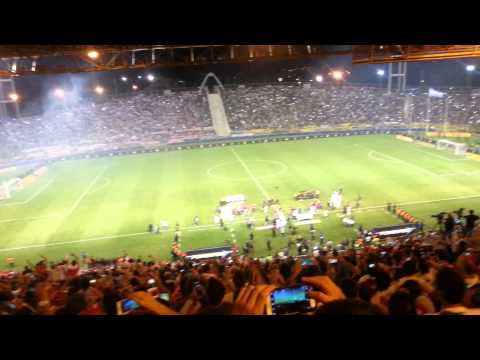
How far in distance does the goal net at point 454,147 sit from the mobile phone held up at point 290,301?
31.5 meters

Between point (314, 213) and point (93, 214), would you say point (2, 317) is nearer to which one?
point (314, 213)

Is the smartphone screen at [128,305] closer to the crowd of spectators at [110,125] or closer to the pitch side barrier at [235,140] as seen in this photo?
the pitch side barrier at [235,140]

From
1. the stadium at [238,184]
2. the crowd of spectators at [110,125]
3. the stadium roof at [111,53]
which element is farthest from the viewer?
the crowd of spectators at [110,125]

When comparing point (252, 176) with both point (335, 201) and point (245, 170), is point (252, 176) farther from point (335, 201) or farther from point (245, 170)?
point (335, 201)

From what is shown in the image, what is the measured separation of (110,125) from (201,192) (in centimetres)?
2985

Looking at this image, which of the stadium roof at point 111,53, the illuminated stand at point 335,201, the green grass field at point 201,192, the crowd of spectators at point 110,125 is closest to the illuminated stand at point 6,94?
the crowd of spectators at point 110,125

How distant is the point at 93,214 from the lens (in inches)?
941

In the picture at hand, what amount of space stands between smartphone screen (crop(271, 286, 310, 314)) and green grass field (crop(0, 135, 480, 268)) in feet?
41.3

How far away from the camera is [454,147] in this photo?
3334cm

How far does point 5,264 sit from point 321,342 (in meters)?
18.7

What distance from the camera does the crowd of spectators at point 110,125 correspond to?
4669cm

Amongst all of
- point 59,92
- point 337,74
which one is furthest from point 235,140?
point 337,74

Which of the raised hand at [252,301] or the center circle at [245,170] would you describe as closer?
the raised hand at [252,301]
